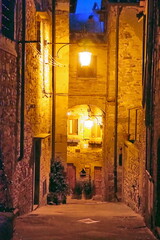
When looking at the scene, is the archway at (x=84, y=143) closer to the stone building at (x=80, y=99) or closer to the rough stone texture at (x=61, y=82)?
the stone building at (x=80, y=99)

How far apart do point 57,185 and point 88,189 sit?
7.54 metres

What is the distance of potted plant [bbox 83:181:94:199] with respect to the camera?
77.6 ft

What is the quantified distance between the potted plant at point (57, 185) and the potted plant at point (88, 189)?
264 inches

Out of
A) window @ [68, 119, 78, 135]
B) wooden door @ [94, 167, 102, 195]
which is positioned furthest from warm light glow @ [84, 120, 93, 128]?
wooden door @ [94, 167, 102, 195]

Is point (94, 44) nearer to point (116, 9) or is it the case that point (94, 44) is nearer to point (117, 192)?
point (116, 9)

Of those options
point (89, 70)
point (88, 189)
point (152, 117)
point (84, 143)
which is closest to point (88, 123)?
point (84, 143)

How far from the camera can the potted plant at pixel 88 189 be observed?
2364 centimetres

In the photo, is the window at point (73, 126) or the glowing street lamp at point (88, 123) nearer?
the glowing street lamp at point (88, 123)

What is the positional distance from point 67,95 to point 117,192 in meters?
5.21

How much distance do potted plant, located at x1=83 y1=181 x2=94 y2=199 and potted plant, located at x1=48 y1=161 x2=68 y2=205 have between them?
6.71 meters

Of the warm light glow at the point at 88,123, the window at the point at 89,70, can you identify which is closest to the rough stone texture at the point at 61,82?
the window at the point at 89,70

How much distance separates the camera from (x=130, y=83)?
59.5 ft

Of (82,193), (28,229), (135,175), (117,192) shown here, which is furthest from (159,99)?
(82,193)

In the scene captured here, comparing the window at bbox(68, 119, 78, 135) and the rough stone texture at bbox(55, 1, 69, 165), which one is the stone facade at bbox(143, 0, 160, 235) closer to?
the rough stone texture at bbox(55, 1, 69, 165)
